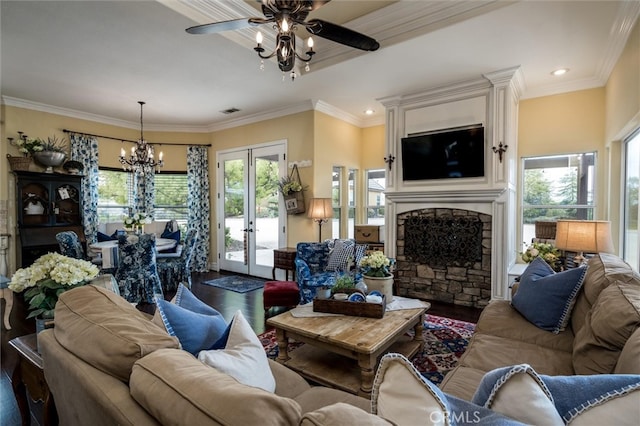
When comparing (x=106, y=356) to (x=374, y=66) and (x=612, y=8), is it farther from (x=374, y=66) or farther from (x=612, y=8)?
(x=612, y=8)

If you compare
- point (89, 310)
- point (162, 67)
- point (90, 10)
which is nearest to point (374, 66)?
point (162, 67)

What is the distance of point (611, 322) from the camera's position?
1.44 m

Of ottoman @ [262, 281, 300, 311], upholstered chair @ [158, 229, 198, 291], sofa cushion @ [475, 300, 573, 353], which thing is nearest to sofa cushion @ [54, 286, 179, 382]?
sofa cushion @ [475, 300, 573, 353]

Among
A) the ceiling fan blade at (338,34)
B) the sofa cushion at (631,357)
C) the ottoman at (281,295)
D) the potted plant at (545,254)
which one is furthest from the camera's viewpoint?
the ottoman at (281,295)

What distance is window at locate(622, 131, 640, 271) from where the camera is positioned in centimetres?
307

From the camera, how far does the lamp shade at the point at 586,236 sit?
259 centimetres

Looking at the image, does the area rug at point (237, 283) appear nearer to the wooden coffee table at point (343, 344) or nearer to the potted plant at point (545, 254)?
the wooden coffee table at point (343, 344)

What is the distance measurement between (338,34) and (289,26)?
0.41m

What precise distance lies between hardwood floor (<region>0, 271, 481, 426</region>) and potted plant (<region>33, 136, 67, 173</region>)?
6.78ft

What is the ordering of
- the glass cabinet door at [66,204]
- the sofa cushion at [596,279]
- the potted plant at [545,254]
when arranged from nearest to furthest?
the sofa cushion at [596,279] → the potted plant at [545,254] → the glass cabinet door at [66,204]

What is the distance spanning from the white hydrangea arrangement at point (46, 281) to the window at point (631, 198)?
4.48m

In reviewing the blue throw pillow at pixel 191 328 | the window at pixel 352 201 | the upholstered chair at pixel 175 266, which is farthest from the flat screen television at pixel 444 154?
the blue throw pillow at pixel 191 328

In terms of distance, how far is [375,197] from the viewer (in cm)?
628

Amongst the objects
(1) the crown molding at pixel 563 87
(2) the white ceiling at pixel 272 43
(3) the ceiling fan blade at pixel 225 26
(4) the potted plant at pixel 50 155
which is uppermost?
(2) the white ceiling at pixel 272 43
